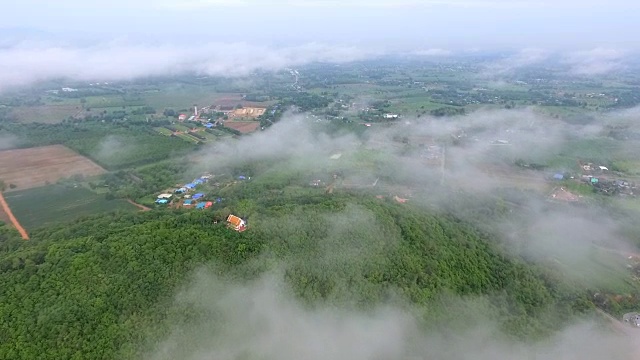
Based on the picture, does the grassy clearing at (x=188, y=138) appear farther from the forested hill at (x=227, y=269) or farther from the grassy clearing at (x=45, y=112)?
the forested hill at (x=227, y=269)

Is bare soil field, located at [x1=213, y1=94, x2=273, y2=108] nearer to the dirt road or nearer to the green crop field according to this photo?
the green crop field

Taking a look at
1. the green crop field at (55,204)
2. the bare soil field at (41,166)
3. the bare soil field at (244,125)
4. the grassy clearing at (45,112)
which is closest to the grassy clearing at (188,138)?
the bare soil field at (244,125)

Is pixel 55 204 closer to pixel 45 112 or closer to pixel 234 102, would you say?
pixel 45 112

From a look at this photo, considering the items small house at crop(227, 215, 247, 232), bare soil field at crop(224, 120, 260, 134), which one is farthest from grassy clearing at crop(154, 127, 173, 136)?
small house at crop(227, 215, 247, 232)

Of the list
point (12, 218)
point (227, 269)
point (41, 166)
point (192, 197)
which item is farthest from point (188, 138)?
point (227, 269)

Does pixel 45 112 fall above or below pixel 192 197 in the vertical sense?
above

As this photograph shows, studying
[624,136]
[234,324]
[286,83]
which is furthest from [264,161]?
[286,83]
